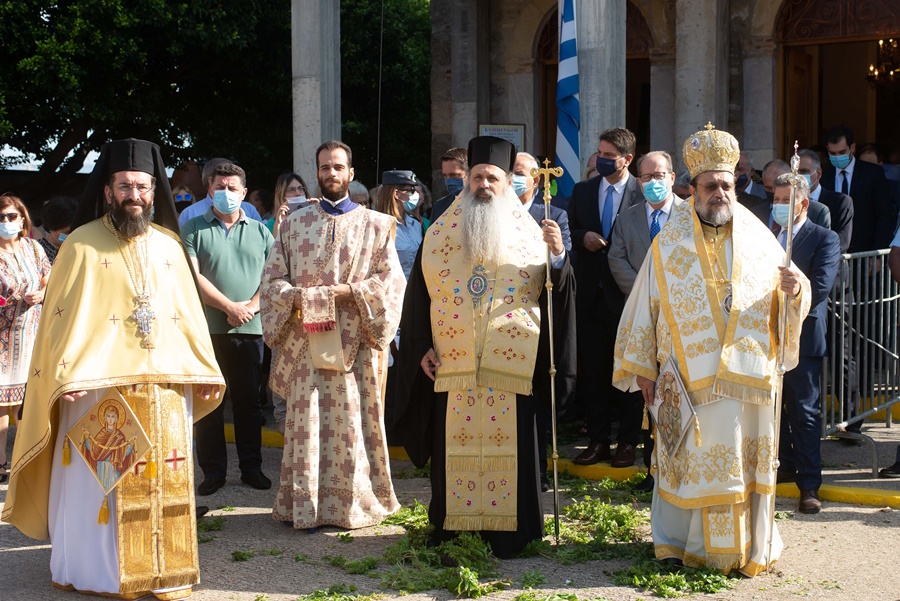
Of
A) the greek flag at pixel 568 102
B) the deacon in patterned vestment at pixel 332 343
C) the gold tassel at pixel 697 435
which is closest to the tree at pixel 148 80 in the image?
the greek flag at pixel 568 102

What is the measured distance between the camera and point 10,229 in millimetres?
8508

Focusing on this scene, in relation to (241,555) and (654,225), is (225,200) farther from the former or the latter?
(654,225)

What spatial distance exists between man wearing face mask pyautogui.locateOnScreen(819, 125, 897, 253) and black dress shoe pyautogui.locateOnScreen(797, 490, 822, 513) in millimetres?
3565

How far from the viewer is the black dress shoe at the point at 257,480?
802cm

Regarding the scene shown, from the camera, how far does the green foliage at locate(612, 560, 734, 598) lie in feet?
18.5

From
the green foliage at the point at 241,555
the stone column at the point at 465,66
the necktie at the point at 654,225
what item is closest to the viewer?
the green foliage at the point at 241,555

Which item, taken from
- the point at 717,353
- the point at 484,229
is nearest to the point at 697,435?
the point at 717,353

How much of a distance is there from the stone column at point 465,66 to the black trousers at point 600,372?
7912 millimetres

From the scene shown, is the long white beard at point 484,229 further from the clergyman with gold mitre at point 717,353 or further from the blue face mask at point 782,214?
the blue face mask at point 782,214

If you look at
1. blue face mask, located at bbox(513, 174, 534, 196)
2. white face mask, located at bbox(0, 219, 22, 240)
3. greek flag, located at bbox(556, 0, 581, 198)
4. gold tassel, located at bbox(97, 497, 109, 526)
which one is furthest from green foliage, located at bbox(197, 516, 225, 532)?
greek flag, located at bbox(556, 0, 581, 198)

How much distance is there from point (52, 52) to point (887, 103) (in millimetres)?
13709

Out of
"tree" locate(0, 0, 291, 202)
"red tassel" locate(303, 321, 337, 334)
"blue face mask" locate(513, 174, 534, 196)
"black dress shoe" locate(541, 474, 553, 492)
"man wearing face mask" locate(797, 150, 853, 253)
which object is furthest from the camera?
"tree" locate(0, 0, 291, 202)

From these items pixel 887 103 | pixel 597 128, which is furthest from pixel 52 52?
pixel 887 103

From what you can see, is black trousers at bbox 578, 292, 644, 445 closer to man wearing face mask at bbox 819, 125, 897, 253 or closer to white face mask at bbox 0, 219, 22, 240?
man wearing face mask at bbox 819, 125, 897, 253
